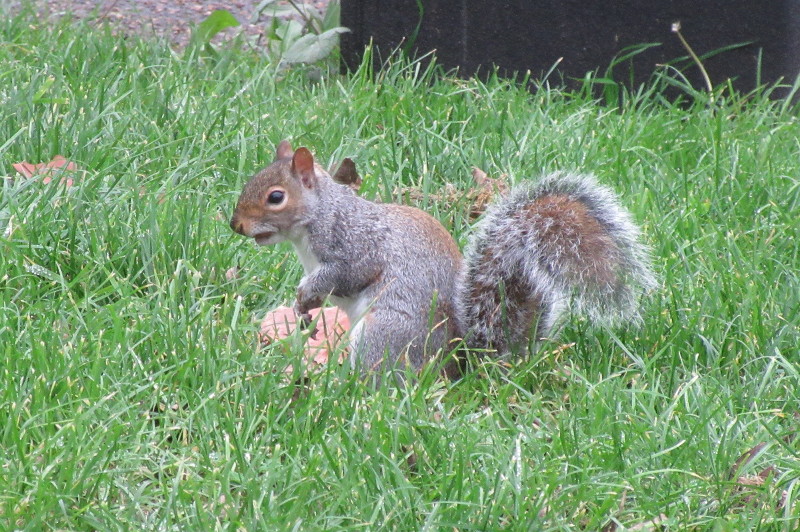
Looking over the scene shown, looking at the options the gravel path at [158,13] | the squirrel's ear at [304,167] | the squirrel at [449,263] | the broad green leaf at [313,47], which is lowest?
the gravel path at [158,13]

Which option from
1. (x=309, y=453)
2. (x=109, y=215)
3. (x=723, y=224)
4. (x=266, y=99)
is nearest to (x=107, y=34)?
(x=266, y=99)

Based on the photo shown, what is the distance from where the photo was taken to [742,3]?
3.49 m

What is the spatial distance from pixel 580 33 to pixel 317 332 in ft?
5.95

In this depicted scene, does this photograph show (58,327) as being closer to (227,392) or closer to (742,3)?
(227,392)

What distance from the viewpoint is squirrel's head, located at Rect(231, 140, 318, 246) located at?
84.0 inches

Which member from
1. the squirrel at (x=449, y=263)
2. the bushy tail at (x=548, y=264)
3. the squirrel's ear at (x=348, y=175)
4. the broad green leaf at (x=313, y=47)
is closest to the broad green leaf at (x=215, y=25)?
the broad green leaf at (x=313, y=47)

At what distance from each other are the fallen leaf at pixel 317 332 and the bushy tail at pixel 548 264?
0.83ft

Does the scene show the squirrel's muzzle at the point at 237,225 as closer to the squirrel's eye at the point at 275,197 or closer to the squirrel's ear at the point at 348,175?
the squirrel's eye at the point at 275,197

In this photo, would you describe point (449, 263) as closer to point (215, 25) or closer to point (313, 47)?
point (313, 47)

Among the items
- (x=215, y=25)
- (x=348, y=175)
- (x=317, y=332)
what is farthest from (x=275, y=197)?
(x=215, y=25)

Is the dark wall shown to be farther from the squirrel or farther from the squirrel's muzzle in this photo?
the squirrel's muzzle

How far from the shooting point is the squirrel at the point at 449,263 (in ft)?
6.71

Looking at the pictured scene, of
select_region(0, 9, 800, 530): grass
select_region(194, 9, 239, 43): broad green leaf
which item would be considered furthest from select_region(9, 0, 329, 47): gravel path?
select_region(0, 9, 800, 530): grass

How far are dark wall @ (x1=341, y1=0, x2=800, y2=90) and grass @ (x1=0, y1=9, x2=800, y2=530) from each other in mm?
289
